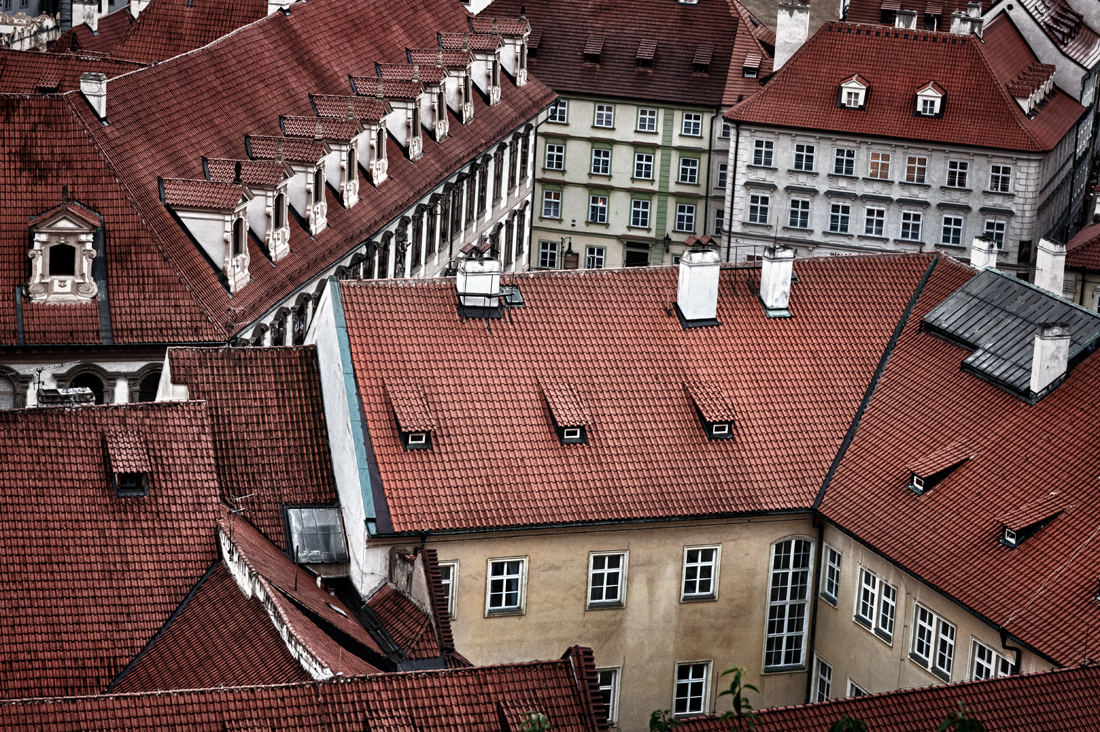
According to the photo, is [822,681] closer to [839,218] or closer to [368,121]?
[368,121]

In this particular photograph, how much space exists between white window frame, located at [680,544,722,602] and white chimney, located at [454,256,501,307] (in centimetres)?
804

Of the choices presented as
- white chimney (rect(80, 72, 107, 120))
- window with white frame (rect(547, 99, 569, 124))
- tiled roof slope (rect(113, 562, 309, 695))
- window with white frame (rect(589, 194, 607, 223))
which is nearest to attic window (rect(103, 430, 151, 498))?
tiled roof slope (rect(113, 562, 309, 695))

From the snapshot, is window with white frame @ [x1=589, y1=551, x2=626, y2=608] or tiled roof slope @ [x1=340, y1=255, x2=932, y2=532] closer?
tiled roof slope @ [x1=340, y1=255, x2=932, y2=532]

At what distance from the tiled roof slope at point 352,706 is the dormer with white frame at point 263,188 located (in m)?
31.4

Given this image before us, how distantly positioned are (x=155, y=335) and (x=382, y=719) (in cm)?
2666

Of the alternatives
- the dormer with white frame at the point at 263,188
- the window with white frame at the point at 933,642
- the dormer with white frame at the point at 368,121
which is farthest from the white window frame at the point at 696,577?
the dormer with white frame at the point at 368,121

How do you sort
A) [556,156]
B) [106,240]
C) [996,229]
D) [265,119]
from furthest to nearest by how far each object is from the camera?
[556,156], [996,229], [265,119], [106,240]

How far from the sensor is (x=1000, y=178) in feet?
320

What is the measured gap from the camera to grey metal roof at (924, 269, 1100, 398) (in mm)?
55625

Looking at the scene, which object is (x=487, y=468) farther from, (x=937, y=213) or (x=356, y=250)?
(x=937, y=213)

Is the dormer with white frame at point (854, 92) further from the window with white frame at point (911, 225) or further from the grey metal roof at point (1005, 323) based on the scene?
the grey metal roof at point (1005, 323)

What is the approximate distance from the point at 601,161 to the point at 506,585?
57013mm

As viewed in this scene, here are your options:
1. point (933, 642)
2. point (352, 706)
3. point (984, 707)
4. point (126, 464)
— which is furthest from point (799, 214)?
point (352, 706)

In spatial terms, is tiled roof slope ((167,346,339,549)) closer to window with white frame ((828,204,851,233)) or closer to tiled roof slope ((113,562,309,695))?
tiled roof slope ((113,562,309,695))
